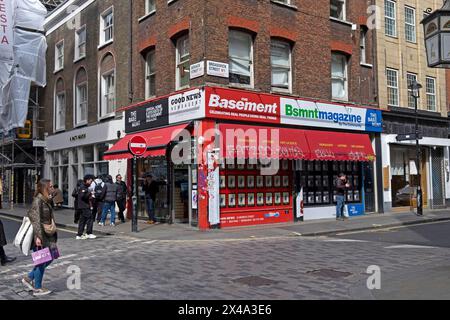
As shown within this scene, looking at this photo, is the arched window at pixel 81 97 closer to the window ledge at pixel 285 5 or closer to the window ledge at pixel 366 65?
the window ledge at pixel 285 5

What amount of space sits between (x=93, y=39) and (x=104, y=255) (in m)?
15.7

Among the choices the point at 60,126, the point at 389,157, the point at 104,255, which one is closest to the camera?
the point at 104,255

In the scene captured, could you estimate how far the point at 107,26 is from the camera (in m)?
22.7

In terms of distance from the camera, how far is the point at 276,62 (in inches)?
721

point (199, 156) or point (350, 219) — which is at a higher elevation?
point (199, 156)

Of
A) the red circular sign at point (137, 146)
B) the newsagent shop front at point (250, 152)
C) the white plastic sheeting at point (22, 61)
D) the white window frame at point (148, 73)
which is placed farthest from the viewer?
the white plastic sheeting at point (22, 61)

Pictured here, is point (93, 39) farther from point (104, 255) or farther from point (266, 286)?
point (266, 286)

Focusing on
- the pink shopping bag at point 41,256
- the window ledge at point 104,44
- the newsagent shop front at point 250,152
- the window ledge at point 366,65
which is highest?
the window ledge at point 104,44

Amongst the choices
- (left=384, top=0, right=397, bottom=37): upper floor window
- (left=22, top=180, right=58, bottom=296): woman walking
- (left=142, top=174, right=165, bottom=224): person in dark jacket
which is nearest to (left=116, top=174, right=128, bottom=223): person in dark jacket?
(left=142, top=174, right=165, bottom=224): person in dark jacket

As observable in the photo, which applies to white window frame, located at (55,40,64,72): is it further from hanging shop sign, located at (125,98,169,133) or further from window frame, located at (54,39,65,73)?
hanging shop sign, located at (125,98,169,133)

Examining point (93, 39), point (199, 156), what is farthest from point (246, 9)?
point (93, 39)

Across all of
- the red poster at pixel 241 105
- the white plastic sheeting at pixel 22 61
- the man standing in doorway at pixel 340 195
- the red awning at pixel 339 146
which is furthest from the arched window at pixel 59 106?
the man standing in doorway at pixel 340 195

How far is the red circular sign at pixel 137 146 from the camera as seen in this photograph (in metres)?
14.9

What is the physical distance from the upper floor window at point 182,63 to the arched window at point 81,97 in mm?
8668
